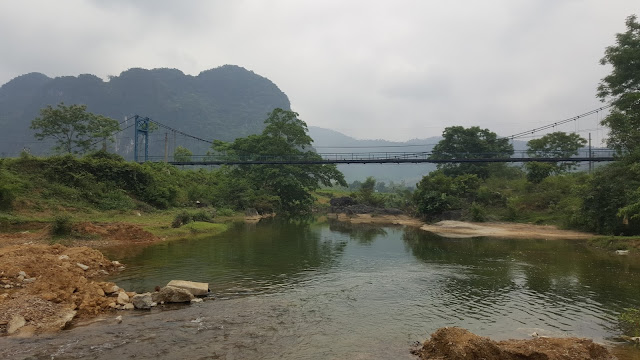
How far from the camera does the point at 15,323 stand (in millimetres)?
7945

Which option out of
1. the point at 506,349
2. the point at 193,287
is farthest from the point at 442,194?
the point at 506,349

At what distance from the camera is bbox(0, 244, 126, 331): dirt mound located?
862cm

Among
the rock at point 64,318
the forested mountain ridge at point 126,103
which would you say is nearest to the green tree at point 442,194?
the rock at point 64,318

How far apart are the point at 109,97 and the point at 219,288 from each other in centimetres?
19927

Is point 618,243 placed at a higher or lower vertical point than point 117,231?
lower

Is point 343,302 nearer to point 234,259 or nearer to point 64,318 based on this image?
point 64,318

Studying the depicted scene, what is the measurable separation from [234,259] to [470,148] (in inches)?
1824

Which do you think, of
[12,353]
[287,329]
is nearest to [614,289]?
[287,329]

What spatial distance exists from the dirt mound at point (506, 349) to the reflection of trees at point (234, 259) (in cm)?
729

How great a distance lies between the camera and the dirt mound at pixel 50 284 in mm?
8625

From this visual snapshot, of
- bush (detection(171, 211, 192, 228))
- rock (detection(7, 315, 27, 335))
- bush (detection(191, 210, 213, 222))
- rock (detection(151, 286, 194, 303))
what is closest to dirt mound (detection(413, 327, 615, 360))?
rock (detection(151, 286, 194, 303))

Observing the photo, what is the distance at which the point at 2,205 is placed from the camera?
70.2 feet

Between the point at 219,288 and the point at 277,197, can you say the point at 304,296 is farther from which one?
the point at 277,197

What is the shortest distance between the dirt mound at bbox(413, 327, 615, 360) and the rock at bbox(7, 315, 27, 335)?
8551 millimetres
